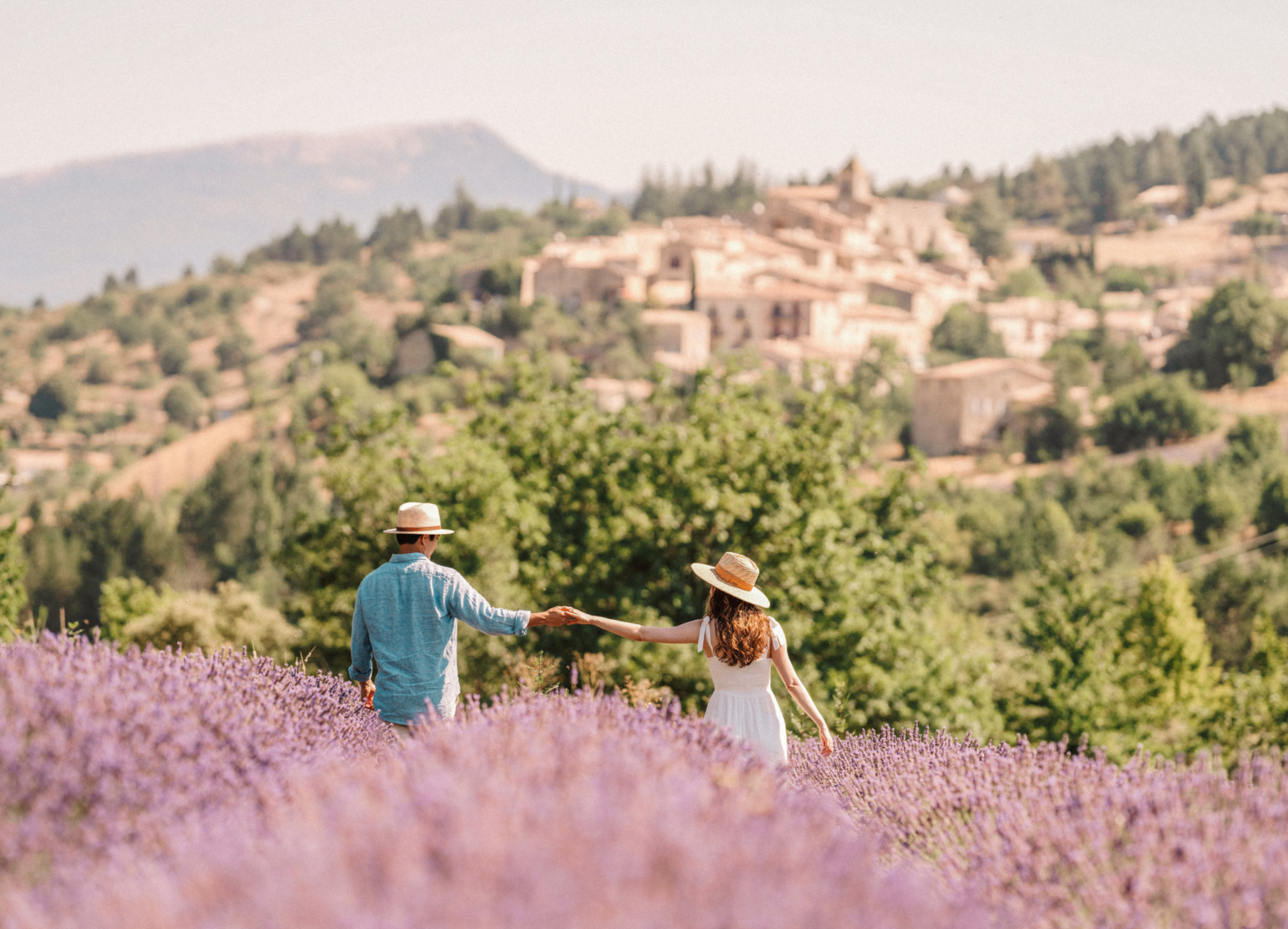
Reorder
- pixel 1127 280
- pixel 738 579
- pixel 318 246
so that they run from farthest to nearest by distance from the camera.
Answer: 1. pixel 318 246
2. pixel 1127 280
3. pixel 738 579

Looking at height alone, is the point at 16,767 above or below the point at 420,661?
above

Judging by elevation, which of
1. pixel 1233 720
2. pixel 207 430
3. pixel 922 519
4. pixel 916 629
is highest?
pixel 922 519

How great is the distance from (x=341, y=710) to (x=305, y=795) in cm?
171

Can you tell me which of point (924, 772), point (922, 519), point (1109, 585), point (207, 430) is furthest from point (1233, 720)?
point (207, 430)

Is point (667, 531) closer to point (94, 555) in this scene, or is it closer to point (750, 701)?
point (750, 701)

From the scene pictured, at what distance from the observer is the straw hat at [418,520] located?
4.61 metres

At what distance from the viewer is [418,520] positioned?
462 centimetres

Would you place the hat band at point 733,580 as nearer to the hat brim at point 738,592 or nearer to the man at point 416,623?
the hat brim at point 738,592

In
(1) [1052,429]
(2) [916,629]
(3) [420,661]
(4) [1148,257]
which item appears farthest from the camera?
(4) [1148,257]

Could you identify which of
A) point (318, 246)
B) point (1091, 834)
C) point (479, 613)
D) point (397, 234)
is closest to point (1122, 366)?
point (479, 613)

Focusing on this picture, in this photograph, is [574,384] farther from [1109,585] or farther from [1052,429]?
[1052,429]

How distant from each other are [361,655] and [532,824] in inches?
104

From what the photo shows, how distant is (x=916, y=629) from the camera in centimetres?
1415

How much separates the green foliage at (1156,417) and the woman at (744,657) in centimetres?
8013
